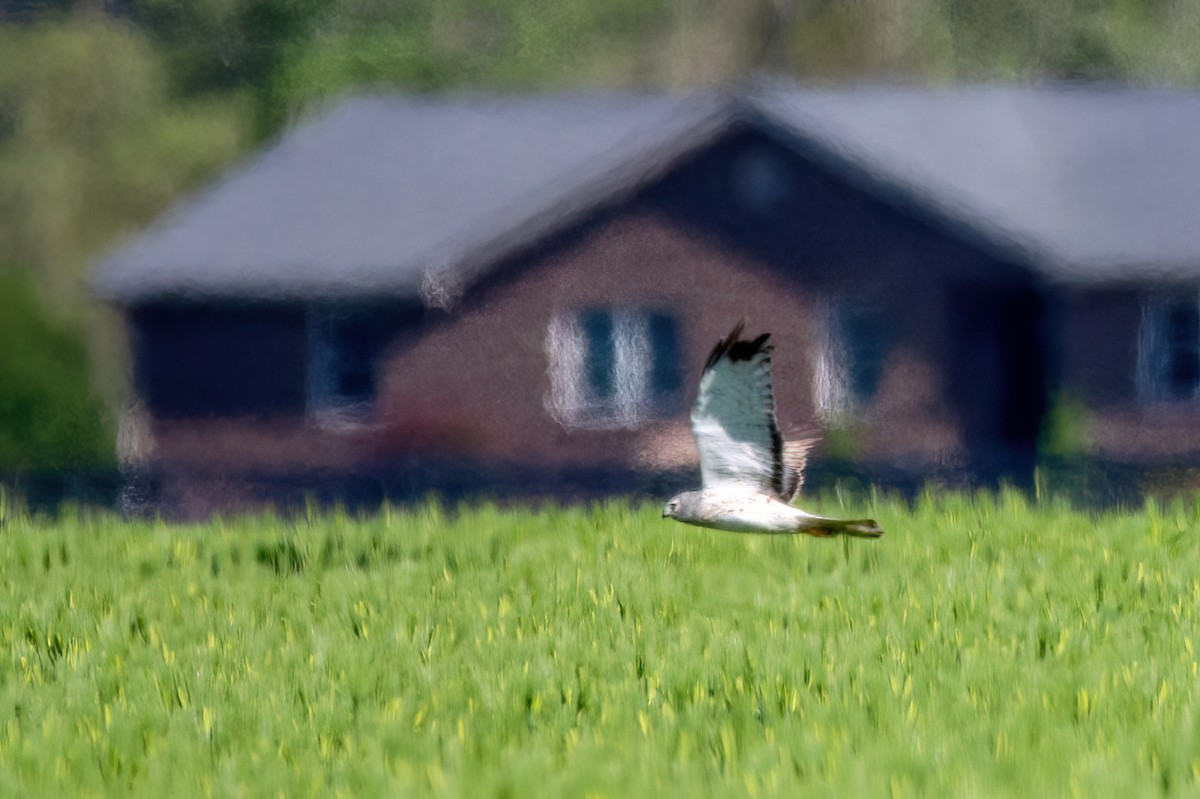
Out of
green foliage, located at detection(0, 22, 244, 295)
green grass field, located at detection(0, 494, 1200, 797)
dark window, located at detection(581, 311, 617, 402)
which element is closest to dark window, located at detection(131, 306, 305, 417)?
dark window, located at detection(581, 311, 617, 402)

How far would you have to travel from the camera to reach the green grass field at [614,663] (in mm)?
6043

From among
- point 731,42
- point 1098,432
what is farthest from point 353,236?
point 731,42

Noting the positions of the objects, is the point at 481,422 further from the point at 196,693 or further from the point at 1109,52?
the point at 1109,52

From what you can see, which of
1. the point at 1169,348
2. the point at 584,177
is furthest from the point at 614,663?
the point at 1169,348

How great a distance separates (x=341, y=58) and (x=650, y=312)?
1230 centimetres

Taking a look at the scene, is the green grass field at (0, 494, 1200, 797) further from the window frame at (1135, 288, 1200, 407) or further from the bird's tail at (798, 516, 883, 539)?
the window frame at (1135, 288, 1200, 407)

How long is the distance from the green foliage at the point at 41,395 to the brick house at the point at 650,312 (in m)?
0.77

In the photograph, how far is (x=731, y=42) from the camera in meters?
34.7

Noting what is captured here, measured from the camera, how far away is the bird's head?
9.88 m

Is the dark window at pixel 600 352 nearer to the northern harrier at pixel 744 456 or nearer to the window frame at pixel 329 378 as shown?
the window frame at pixel 329 378

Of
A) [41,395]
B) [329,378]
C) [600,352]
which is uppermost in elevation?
[600,352]

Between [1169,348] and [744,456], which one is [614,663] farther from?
[1169,348]

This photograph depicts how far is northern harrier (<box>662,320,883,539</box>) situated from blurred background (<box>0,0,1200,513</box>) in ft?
74.3

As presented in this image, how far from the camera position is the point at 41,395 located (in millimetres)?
23906
